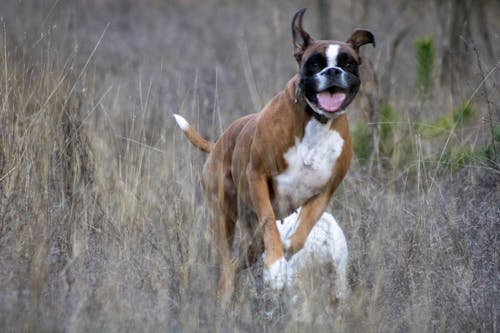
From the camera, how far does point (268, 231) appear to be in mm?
6609

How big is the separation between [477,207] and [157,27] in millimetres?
12422

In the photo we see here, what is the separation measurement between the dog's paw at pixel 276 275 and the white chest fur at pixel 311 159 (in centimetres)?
60

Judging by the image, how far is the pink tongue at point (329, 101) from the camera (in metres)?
6.53

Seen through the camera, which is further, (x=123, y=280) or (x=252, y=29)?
(x=252, y=29)

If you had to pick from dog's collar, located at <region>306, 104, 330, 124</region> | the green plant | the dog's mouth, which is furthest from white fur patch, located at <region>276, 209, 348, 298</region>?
the green plant

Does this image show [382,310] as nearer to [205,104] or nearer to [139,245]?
[139,245]

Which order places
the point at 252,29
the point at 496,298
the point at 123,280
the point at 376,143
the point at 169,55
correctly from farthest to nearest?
the point at 252,29
the point at 169,55
the point at 376,143
the point at 496,298
the point at 123,280

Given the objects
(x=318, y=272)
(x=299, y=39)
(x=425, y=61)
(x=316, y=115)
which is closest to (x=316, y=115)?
(x=316, y=115)

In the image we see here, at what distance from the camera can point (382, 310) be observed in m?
6.29

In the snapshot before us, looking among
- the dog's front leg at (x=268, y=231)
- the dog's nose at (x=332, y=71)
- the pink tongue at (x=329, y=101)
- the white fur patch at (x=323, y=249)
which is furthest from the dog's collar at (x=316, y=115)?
the white fur patch at (x=323, y=249)

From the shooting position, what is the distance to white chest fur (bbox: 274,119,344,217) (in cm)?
676

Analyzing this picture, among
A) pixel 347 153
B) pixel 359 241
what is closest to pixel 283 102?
pixel 347 153

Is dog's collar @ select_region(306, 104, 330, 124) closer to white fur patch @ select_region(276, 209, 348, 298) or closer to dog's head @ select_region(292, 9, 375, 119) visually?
dog's head @ select_region(292, 9, 375, 119)

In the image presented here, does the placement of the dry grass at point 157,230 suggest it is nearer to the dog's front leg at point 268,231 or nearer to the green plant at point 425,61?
the dog's front leg at point 268,231
